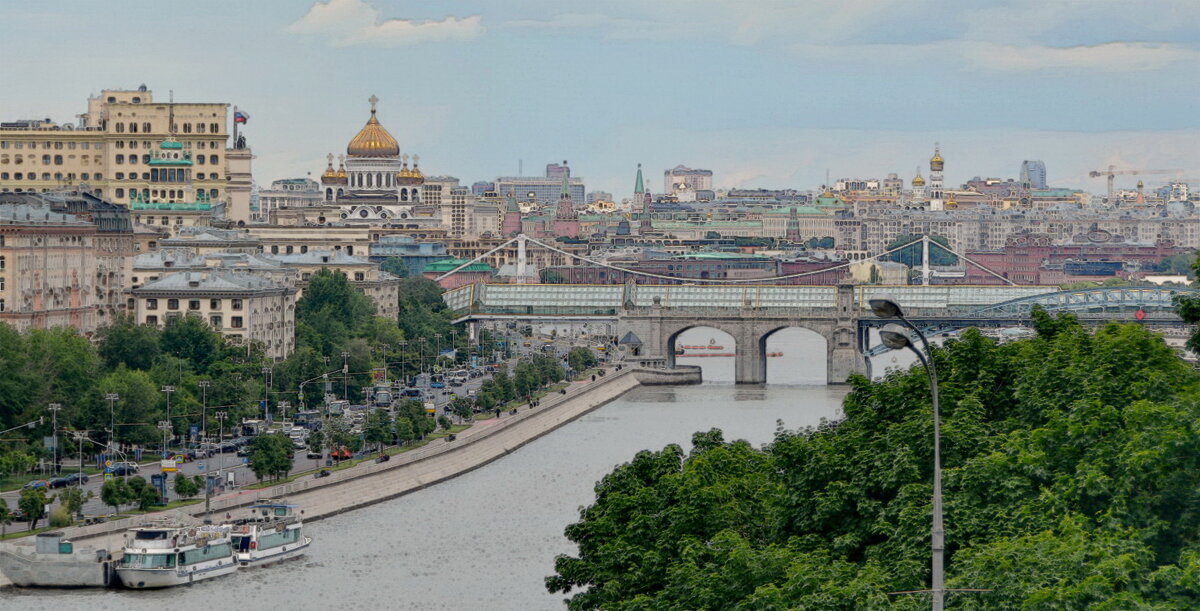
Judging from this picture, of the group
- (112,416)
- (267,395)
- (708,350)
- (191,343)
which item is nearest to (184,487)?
(112,416)

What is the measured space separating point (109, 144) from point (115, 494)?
231 feet

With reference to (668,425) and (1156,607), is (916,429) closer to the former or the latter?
(1156,607)

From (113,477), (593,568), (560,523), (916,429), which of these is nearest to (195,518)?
(113,477)

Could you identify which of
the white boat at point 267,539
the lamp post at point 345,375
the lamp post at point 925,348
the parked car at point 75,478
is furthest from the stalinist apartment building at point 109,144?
the lamp post at point 925,348

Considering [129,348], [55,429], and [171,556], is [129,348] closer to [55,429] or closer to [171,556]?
[55,429]

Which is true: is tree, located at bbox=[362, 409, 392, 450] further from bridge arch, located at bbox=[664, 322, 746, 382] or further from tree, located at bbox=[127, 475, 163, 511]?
bridge arch, located at bbox=[664, 322, 746, 382]

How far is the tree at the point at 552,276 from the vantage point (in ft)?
616

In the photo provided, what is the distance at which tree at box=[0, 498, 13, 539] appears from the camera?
51609 mm

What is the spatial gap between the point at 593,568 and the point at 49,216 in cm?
5173

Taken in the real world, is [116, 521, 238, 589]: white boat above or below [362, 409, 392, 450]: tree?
below

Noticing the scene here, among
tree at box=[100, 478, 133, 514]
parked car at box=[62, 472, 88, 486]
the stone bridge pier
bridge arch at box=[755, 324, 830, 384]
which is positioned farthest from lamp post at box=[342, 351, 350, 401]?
bridge arch at box=[755, 324, 830, 384]

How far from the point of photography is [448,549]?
54500mm

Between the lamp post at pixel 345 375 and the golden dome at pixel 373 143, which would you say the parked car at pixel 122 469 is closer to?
the lamp post at pixel 345 375

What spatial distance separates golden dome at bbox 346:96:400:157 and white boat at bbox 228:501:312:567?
13518 centimetres
